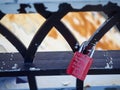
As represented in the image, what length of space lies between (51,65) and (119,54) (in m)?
0.39

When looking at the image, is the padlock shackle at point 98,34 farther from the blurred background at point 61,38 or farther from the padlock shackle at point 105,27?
the blurred background at point 61,38

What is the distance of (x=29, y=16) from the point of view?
135cm

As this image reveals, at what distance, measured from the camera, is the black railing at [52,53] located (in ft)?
3.58

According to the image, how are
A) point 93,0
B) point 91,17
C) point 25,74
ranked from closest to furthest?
point 93,0 < point 25,74 < point 91,17

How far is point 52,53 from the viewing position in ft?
4.58

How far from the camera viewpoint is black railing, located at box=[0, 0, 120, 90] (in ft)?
3.58

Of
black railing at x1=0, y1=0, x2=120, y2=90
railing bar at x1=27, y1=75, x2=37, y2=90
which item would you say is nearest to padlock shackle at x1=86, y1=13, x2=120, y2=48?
black railing at x1=0, y1=0, x2=120, y2=90

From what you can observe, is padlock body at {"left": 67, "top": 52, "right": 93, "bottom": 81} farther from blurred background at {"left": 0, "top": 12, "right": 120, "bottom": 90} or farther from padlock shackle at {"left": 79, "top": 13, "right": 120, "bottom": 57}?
blurred background at {"left": 0, "top": 12, "right": 120, "bottom": 90}

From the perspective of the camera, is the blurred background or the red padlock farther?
the blurred background

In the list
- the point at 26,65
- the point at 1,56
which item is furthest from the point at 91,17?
the point at 1,56

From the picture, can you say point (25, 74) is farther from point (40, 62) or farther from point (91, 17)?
point (91, 17)

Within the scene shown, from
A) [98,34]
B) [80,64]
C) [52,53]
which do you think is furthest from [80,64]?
[52,53]

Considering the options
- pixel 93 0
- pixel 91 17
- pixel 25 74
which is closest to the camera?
pixel 93 0

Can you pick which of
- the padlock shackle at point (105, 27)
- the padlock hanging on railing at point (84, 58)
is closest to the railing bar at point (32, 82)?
the padlock hanging on railing at point (84, 58)
